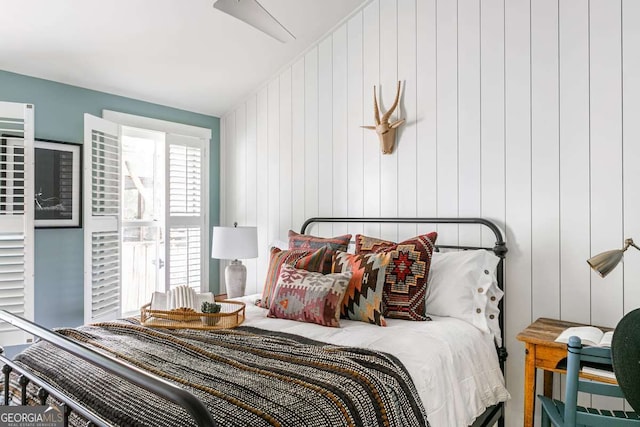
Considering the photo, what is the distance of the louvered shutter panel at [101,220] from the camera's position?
3084 millimetres

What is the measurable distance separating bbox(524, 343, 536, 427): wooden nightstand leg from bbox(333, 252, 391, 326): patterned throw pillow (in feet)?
2.23

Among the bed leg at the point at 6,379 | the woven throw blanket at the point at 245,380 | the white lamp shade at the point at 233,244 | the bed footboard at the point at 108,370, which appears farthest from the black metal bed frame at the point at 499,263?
the bed leg at the point at 6,379

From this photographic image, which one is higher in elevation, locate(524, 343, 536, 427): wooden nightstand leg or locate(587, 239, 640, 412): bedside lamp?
locate(587, 239, 640, 412): bedside lamp

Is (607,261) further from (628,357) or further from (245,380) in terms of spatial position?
(245,380)

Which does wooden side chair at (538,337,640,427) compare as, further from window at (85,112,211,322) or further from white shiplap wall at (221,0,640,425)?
window at (85,112,211,322)

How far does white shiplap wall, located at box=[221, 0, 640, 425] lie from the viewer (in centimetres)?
226

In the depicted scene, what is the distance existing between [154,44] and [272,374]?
8.37 ft

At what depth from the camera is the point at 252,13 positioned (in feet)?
6.92

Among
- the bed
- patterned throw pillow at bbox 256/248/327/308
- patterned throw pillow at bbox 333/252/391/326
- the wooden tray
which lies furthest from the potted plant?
Result: patterned throw pillow at bbox 333/252/391/326

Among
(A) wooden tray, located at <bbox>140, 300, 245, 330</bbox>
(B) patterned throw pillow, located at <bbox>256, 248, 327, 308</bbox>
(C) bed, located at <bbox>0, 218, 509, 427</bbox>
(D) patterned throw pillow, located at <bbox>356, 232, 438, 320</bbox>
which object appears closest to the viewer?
(C) bed, located at <bbox>0, 218, 509, 427</bbox>

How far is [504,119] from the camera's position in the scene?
2.61 meters

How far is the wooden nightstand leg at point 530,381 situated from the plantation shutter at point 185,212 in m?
2.94

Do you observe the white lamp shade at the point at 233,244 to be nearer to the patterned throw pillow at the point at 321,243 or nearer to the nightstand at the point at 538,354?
the patterned throw pillow at the point at 321,243

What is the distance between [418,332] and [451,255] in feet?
2.09
